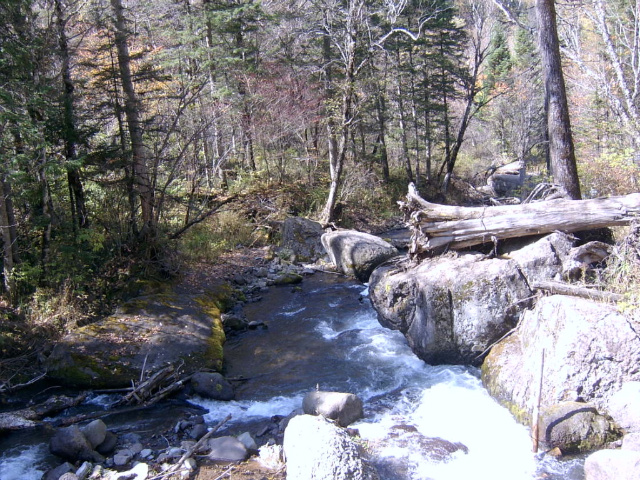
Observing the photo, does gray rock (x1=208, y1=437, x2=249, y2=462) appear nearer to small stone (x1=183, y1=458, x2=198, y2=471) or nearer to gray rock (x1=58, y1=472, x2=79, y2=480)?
small stone (x1=183, y1=458, x2=198, y2=471)

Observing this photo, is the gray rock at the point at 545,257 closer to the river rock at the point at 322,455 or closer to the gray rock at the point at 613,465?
the gray rock at the point at 613,465

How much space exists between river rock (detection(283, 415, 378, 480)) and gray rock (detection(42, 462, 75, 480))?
7.94ft

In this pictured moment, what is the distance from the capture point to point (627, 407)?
17.0 ft

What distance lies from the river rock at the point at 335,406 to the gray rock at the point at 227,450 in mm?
1062

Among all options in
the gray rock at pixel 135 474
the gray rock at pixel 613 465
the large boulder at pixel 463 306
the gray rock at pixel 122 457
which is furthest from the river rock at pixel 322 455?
the large boulder at pixel 463 306

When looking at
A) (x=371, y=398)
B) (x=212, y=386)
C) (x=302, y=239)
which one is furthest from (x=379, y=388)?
(x=302, y=239)

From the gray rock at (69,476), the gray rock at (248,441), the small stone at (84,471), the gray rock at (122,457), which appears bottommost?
the gray rock at (248,441)

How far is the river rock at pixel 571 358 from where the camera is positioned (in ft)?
18.1

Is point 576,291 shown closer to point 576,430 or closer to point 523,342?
point 523,342

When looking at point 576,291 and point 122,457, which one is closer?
point 122,457

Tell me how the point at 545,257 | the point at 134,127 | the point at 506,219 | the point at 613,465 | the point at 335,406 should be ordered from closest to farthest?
the point at 613,465
the point at 335,406
the point at 545,257
the point at 506,219
the point at 134,127

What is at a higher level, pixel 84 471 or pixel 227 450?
pixel 84 471

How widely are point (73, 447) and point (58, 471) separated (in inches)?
13.1

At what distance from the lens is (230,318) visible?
9469 millimetres
